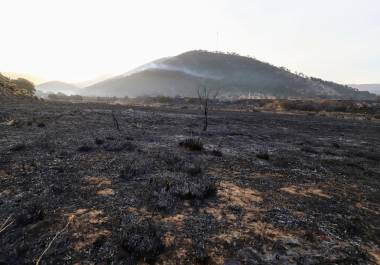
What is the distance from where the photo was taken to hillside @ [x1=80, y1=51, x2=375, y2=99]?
14400cm

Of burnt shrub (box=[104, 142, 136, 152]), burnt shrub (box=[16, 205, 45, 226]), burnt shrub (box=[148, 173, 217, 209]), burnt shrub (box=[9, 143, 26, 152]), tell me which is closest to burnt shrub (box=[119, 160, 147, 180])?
burnt shrub (box=[148, 173, 217, 209])

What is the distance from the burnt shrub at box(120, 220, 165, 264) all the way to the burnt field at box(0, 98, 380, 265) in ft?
0.07

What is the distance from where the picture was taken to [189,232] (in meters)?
7.93

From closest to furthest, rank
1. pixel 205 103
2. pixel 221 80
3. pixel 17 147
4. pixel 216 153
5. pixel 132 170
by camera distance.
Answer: pixel 132 170
pixel 17 147
pixel 216 153
pixel 205 103
pixel 221 80

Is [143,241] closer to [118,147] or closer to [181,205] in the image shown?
[181,205]

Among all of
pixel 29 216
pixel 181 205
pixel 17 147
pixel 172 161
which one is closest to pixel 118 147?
pixel 172 161

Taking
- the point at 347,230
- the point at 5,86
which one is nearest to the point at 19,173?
the point at 347,230

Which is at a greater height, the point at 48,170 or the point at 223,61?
the point at 223,61

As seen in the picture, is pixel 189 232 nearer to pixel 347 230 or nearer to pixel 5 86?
pixel 347 230

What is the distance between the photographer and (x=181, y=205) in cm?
964

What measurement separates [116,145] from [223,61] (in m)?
168

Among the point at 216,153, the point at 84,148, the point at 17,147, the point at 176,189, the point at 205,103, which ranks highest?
the point at 205,103

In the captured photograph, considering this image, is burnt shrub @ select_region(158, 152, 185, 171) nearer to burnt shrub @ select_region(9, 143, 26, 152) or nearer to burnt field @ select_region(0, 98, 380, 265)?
burnt field @ select_region(0, 98, 380, 265)

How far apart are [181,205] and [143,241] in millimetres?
2722
